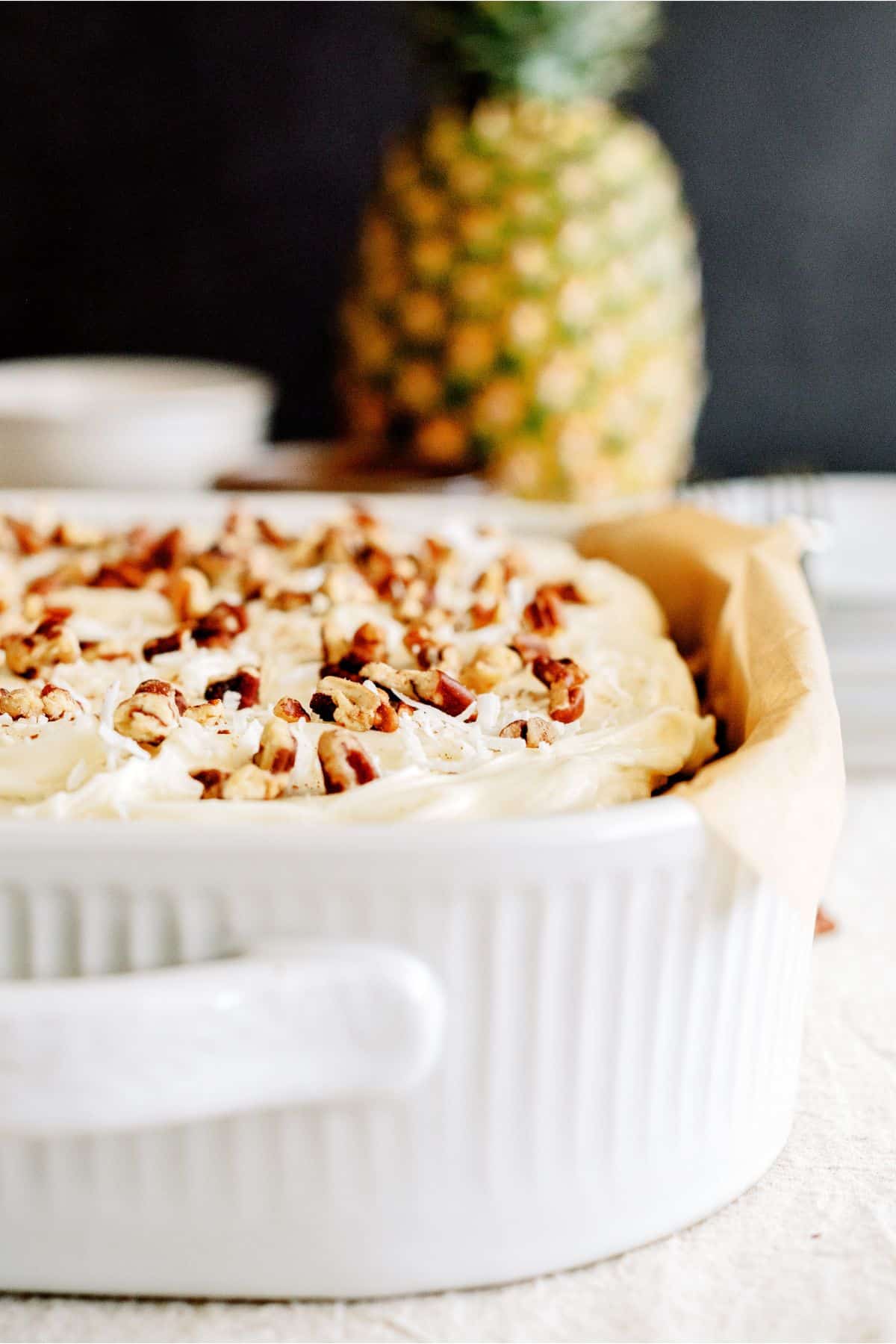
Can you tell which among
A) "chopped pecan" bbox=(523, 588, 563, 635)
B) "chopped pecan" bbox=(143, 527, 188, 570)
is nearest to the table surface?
"chopped pecan" bbox=(523, 588, 563, 635)

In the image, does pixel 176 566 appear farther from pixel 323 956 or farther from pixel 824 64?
pixel 824 64

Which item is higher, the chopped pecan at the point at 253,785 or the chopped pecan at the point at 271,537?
the chopped pecan at the point at 253,785

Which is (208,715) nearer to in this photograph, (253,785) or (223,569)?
(253,785)

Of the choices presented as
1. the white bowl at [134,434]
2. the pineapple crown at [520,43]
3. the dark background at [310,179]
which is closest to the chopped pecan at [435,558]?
the white bowl at [134,434]

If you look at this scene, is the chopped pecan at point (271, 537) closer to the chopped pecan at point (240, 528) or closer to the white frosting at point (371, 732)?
the chopped pecan at point (240, 528)

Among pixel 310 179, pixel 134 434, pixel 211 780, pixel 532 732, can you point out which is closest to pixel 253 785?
pixel 211 780

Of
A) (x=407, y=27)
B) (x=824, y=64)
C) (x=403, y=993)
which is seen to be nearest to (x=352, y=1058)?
(x=403, y=993)

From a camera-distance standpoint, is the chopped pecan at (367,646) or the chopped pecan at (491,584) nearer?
the chopped pecan at (367,646)
